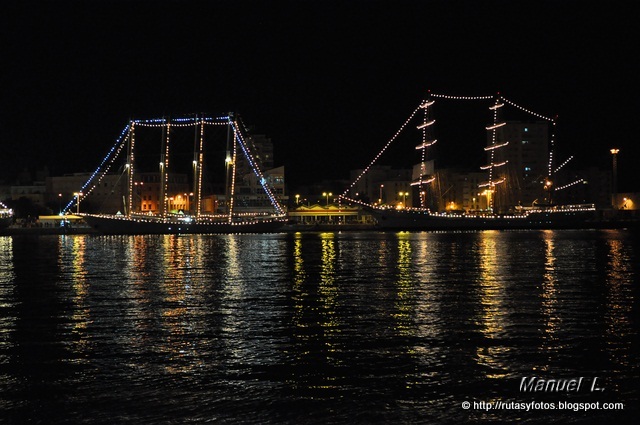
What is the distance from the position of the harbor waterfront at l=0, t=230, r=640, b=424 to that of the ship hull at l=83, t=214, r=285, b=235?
6171 centimetres

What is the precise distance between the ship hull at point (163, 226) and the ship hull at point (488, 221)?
17.1m

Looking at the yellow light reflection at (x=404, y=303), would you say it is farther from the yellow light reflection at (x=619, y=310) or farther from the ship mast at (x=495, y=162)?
the ship mast at (x=495, y=162)

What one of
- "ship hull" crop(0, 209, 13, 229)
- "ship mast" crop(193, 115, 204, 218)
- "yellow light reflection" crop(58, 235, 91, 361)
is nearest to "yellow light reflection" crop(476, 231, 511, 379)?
"yellow light reflection" crop(58, 235, 91, 361)

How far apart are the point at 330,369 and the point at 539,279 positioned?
1460 centimetres

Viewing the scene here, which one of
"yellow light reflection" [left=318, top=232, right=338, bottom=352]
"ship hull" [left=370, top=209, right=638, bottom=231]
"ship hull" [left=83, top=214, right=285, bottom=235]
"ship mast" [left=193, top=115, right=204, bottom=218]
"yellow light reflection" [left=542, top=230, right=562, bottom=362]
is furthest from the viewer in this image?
"ship hull" [left=370, top=209, right=638, bottom=231]

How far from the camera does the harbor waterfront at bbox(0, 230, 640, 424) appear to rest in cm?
961

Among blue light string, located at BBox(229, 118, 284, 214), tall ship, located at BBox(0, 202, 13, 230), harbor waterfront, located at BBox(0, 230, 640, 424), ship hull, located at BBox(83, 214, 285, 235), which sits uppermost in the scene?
blue light string, located at BBox(229, 118, 284, 214)

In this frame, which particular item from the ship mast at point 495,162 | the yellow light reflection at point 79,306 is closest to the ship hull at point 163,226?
the ship mast at point 495,162

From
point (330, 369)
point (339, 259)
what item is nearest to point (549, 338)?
point (330, 369)

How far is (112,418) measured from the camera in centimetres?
923

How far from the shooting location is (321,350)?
13.0 m

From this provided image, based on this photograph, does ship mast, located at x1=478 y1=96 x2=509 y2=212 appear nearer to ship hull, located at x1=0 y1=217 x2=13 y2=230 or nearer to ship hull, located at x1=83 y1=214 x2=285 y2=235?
ship hull, located at x1=83 y1=214 x2=285 y2=235

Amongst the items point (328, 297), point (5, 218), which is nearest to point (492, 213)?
point (5, 218)

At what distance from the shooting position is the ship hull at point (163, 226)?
86312 millimetres
